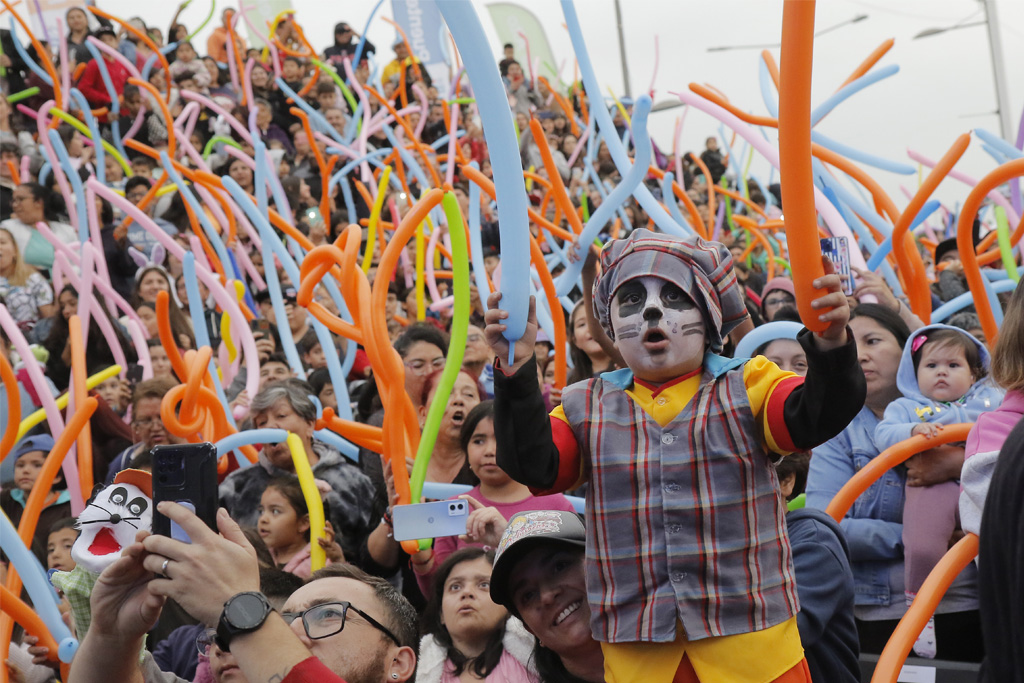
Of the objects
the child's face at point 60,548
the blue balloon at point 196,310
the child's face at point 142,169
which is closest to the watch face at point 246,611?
the child's face at point 60,548

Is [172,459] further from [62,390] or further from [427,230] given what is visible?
[427,230]

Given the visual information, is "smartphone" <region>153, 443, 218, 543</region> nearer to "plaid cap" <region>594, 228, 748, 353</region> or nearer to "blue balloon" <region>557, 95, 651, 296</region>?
"plaid cap" <region>594, 228, 748, 353</region>

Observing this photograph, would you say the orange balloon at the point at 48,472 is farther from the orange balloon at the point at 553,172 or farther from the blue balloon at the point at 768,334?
the blue balloon at the point at 768,334

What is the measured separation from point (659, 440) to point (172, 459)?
93 cm

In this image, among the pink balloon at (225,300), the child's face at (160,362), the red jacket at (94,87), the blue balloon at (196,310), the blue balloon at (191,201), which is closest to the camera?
the blue balloon at (196,310)

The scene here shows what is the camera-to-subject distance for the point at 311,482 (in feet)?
12.2

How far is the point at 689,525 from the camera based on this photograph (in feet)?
6.64

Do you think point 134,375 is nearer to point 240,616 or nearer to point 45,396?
point 45,396

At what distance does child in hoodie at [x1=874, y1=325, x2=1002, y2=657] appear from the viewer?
3297 mm

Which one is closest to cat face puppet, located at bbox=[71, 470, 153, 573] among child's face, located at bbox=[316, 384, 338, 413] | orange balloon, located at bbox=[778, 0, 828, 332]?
orange balloon, located at bbox=[778, 0, 828, 332]

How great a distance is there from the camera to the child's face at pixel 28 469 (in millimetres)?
4969

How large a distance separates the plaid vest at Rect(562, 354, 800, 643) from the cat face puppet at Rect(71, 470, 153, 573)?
87cm

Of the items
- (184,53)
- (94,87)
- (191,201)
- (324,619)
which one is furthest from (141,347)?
(184,53)

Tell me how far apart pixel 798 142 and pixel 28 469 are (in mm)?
4452
